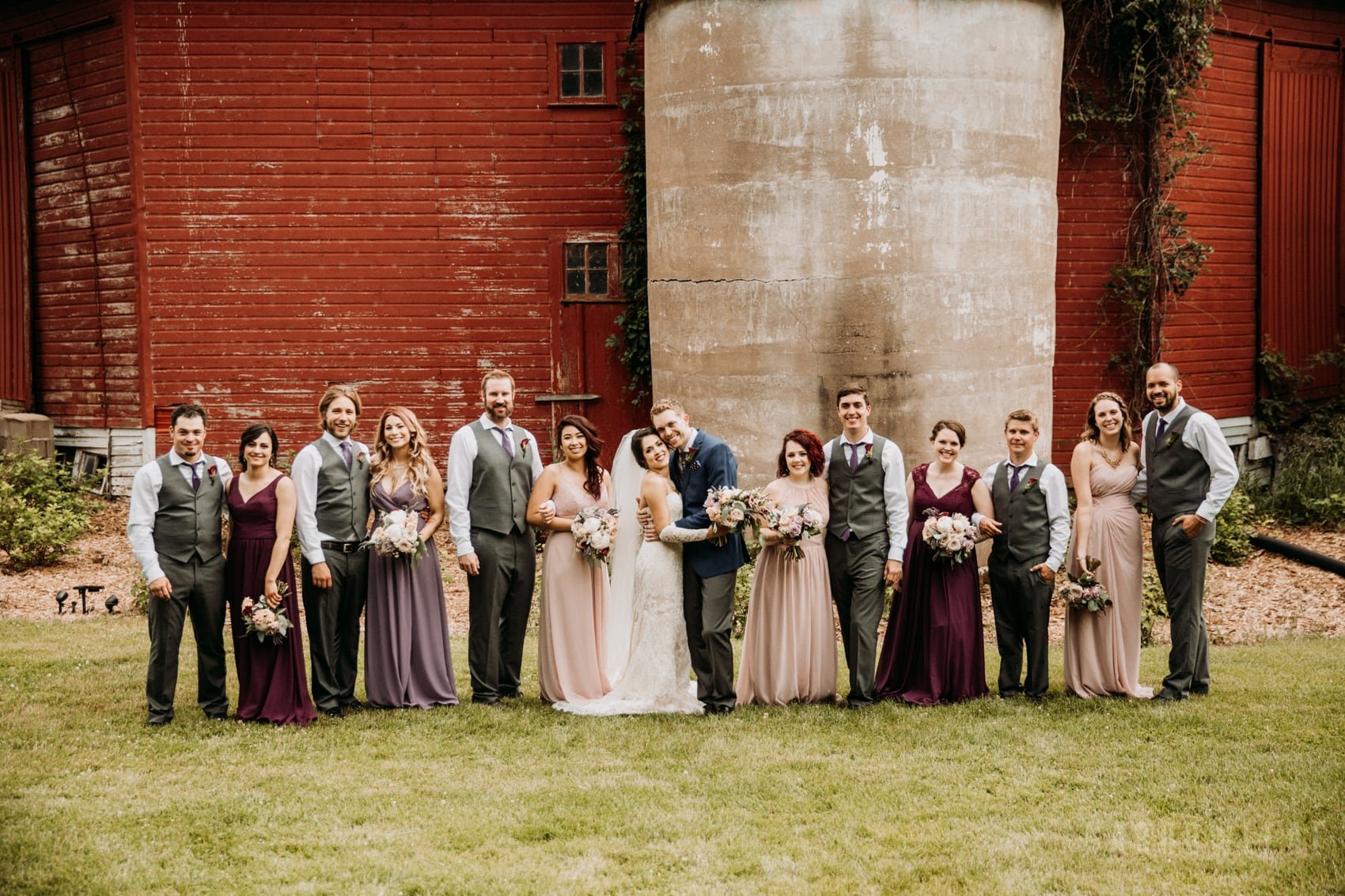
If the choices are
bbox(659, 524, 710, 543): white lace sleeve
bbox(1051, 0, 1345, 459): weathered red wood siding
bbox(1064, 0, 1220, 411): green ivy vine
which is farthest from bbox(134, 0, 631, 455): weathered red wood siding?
bbox(659, 524, 710, 543): white lace sleeve

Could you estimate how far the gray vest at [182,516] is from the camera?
718 centimetres

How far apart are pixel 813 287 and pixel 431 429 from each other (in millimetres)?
5579

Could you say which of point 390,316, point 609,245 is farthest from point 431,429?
point 609,245

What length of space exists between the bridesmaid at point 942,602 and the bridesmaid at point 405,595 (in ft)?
8.74

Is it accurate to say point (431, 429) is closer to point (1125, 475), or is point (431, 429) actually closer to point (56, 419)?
point (56, 419)

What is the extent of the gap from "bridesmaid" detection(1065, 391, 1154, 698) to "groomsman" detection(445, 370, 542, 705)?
322 cm

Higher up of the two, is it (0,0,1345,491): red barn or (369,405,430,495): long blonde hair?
(0,0,1345,491): red barn

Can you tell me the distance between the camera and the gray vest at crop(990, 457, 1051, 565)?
768 centimetres

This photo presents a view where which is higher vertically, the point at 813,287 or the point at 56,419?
the point at 813,287

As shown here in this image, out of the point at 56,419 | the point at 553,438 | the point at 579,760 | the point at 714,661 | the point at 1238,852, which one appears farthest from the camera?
the point at 56,419

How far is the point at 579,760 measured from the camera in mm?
6625

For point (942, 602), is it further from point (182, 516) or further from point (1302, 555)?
point (1302, 555)

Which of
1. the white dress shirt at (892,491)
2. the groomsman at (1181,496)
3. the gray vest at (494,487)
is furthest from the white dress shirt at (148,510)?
the groomsman at (1181,496)

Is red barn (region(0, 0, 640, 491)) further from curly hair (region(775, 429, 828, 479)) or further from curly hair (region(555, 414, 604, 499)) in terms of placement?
curly hair (region(775, 429, 828, 479))
